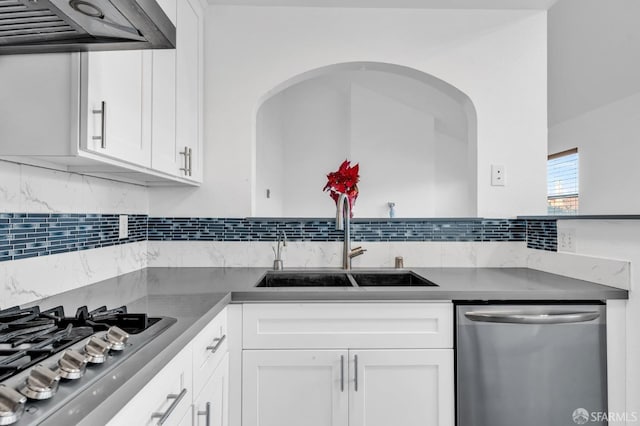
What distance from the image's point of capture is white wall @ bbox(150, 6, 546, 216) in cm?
221

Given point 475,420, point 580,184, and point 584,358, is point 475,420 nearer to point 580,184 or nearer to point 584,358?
point 584,358

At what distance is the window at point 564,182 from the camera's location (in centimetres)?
483

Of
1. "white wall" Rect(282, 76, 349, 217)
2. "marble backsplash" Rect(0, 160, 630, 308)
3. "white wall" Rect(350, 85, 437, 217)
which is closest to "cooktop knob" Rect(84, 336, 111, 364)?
"marble backsplash" Rect(0, 160, 630, 308)

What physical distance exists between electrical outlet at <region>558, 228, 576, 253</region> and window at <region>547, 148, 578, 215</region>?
11.0ft

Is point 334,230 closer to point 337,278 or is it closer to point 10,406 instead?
point 337,278

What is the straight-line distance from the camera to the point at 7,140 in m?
1.08

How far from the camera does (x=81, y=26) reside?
973 millimetres

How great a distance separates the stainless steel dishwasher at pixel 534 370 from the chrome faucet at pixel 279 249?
993mm

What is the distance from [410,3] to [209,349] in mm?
1995

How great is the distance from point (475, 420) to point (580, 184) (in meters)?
4.09

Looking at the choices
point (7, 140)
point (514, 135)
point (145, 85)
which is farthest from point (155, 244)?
point (514, 135)

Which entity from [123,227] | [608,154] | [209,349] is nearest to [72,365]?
[209,349]

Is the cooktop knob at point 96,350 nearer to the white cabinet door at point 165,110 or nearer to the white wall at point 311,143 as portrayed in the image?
the white cabinet door at point 165,110

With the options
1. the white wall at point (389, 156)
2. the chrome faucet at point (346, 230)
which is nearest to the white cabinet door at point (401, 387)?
the chrome faucet at point (346, 230)
